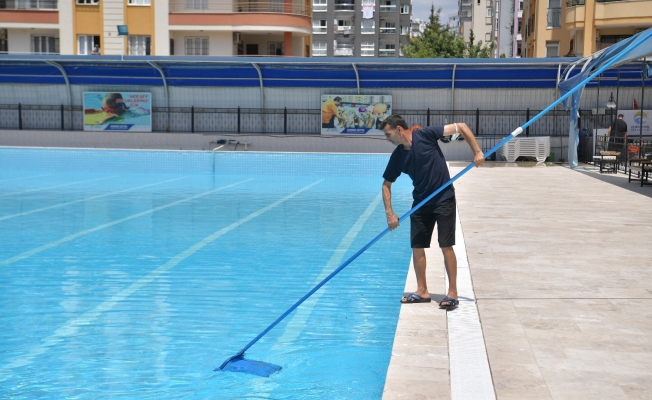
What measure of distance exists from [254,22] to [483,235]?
1321 inches

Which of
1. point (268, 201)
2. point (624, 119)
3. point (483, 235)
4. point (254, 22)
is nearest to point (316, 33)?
point (254, 22)

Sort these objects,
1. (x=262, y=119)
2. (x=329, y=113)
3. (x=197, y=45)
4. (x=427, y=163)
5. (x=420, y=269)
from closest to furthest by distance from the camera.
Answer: (x=427, y=163) < (x=420, y=269) < (x=329, y=113) < (x=262, y=119) < (x=197, y=45)

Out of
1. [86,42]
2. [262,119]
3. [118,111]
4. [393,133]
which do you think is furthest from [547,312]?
[86,42]

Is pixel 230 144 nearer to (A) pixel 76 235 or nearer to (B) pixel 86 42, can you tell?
(A) pixel 76 235

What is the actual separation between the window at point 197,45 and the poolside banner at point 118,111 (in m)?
12.9

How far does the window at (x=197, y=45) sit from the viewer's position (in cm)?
4288

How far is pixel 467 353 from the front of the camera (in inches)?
203

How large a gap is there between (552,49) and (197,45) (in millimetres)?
21287

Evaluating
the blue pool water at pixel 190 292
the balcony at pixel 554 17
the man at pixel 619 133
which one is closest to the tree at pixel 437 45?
the balcony at pixel 554 17

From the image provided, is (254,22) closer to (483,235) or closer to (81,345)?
(483,235)

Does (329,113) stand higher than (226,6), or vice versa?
(226,6)

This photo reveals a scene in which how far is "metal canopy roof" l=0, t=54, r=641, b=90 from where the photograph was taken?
27.7 meters

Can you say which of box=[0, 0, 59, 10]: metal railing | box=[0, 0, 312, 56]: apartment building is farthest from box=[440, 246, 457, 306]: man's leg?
box=[0, 0, 59, 10]: metal railing

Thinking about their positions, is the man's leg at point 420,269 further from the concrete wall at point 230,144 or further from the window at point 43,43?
the window at point 43,43
